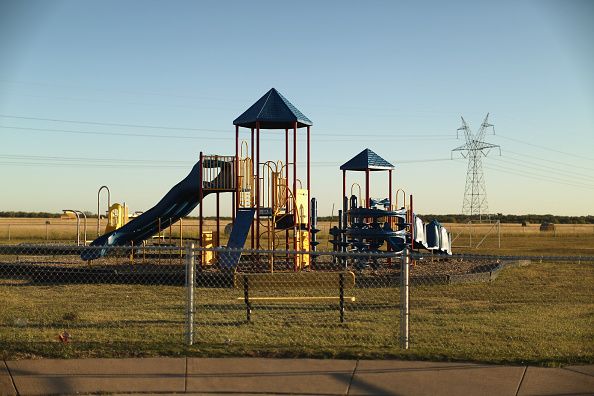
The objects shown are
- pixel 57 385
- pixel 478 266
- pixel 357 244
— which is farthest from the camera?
pixel 478 266

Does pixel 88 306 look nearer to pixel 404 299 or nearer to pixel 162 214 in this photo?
pixel 404 299

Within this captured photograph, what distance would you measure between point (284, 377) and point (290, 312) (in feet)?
16.0

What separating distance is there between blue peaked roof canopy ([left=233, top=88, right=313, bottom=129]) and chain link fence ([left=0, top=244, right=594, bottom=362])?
12.9ft

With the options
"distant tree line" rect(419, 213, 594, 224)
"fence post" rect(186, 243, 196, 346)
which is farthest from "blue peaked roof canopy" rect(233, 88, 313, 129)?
"distant tree line" rect(419, 213, 594, 224)

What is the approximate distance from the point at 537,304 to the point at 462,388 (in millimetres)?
7498

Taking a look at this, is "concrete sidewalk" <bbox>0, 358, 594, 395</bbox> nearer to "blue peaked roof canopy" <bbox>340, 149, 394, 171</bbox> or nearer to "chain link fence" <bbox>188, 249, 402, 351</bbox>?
"chain link fence" <bbox>188, 249, 402, 351</bbox>

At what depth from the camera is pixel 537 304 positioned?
14.3 metres

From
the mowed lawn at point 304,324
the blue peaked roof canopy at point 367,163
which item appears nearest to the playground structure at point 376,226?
the blue peaked roof canopy at point 367,163

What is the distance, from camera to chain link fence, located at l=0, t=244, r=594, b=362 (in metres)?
9.17

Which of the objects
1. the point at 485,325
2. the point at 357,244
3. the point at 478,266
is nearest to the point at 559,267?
the point at 478,266

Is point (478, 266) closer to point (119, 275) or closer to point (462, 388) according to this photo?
point (119, 275)

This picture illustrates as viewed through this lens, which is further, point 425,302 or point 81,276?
point 81,276

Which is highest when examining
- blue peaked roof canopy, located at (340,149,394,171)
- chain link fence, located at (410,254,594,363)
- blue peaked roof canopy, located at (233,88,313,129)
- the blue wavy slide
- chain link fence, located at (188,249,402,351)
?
blue peaked roof canopy, located at (233,88,313,129)

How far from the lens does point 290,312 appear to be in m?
12.7
